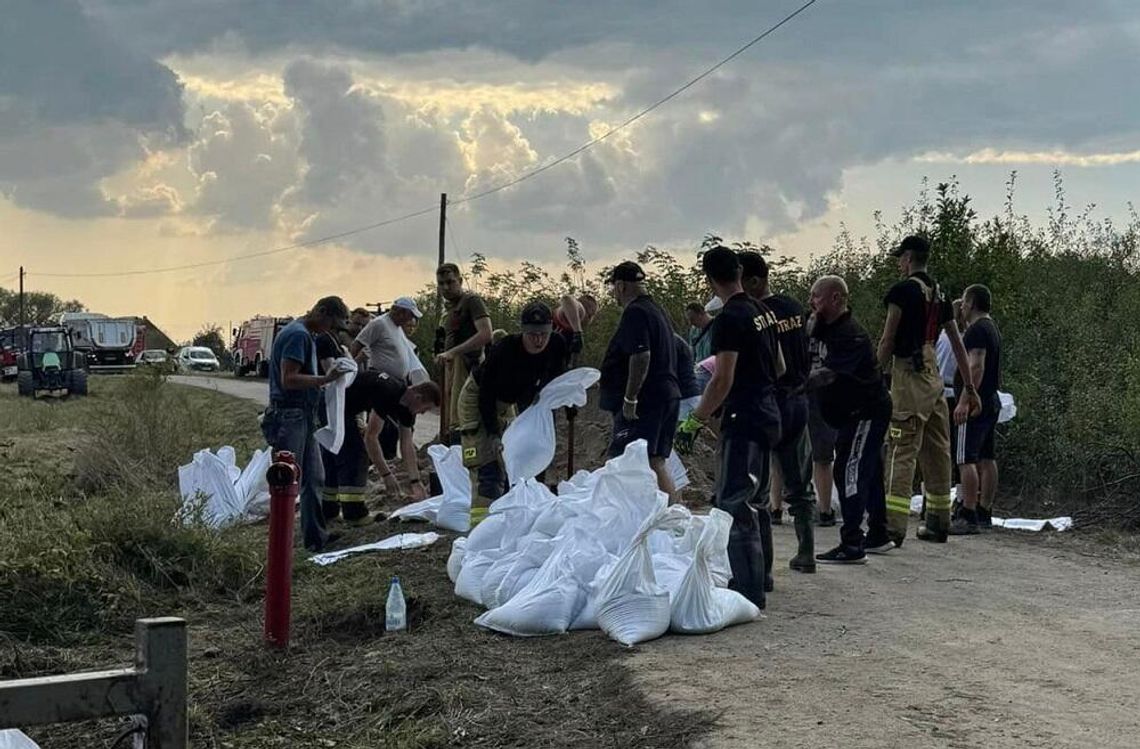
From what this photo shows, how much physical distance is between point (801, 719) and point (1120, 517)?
697 centimetres

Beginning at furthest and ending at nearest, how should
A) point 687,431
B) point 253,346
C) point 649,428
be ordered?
point 253,346 → point 649,428 → point 687,431

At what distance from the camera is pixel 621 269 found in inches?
338

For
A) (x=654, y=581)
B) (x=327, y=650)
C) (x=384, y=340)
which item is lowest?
(x=327, y=650)

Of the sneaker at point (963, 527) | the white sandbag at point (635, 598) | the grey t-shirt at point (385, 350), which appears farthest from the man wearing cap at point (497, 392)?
the sneaker at point (963, 527)

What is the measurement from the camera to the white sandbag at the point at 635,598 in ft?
20.5

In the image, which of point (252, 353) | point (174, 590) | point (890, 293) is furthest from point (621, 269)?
point (252, 353)

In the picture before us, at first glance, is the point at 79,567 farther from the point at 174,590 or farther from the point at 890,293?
the point at 890,293

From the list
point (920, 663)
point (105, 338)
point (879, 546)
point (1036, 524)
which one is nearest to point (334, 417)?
point (879, 546)

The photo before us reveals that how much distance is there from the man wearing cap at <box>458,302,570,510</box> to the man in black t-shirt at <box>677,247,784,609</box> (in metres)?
2.27

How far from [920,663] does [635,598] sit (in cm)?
136

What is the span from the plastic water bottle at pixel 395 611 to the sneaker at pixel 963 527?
470cm

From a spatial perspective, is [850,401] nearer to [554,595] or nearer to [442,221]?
[554,595]

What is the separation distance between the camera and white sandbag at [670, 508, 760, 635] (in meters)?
6.36

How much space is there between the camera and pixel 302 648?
700 cm
